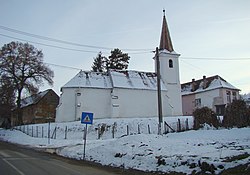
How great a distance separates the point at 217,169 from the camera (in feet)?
32.9

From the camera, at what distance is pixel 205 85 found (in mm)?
62000

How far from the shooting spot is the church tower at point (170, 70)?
5425 cm

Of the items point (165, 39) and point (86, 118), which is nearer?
point (86, 118)

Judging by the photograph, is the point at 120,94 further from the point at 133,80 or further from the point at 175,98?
the point at 175,98

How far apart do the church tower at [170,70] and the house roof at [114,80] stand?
2.11 meters

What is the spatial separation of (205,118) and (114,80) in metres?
25.5

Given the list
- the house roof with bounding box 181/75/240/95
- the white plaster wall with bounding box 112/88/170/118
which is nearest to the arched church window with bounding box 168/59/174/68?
the white plaster wall with bounding box 112/88/170/118

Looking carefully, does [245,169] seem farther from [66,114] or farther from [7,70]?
[7,70]

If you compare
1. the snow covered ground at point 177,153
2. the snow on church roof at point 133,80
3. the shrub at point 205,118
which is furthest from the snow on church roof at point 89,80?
the snow covered ground at point 177,153

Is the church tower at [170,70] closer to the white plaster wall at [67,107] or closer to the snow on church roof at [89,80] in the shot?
the snow on church roof at [89,80]

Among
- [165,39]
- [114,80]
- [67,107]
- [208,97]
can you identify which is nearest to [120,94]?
[114,80]

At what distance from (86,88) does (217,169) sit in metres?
39.4

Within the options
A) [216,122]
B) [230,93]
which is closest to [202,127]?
[216,122]

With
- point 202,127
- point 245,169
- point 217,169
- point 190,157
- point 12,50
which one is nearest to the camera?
point 245,169
